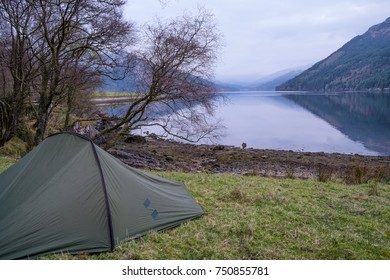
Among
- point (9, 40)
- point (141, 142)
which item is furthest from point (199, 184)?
point (141, 142)

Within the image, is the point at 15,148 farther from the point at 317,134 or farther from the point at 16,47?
the point at 317,134

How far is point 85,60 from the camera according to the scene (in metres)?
13.9

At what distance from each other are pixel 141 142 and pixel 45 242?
24.6 metres

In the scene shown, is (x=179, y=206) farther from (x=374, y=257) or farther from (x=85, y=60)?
(x=85, y=60)

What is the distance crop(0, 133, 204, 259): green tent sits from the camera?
4848mm

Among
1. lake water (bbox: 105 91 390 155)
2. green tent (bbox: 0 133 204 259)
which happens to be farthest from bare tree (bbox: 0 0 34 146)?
lake water (bbox: 105 91 390 155)

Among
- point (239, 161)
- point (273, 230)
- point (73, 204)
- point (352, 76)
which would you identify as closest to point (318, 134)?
point (239, 161)

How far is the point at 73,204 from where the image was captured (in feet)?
16.9

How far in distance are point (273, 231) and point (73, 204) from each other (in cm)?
321

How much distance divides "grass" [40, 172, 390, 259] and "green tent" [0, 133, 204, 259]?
261 mm

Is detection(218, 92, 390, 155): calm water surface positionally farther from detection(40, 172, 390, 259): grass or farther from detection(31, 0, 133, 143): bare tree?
detection(40, 172, 390, 259): grass

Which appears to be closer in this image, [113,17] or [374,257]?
[374,257]

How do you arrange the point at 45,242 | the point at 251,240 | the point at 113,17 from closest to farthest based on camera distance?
the point at 45,242 → the point at 251,240 → the point at 113,17

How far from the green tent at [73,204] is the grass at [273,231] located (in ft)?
0.85
